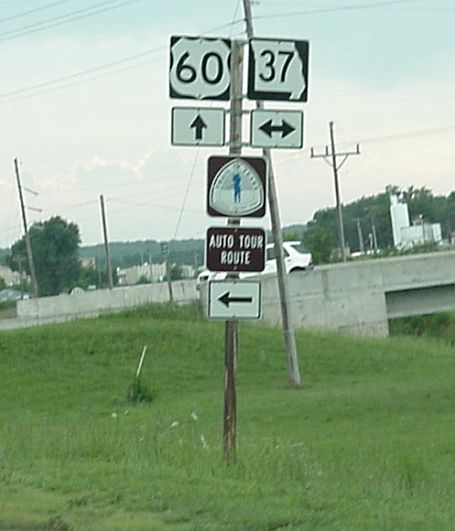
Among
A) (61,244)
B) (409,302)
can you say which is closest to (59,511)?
(409,302)

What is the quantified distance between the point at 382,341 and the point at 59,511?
4027 cm

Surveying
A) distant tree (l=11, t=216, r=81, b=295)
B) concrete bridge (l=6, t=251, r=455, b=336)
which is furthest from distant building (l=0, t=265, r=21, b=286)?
concrete bridge (l=6, t=251, r=455, b=336)

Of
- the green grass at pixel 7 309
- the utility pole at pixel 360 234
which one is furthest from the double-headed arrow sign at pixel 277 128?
the utility pole at pixel 360 234

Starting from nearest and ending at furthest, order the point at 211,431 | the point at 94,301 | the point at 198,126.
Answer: the point at 198,126, the point at 211,431, the point at 94,301

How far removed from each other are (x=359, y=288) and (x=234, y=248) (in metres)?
41.0

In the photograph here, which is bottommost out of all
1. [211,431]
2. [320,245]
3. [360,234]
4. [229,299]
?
[211,431]

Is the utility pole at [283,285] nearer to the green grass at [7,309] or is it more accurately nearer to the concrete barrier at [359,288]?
the concrete barrier at [359,288]

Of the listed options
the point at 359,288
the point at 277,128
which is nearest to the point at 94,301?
the point at 359,288

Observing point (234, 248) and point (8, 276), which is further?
point (8, 276)

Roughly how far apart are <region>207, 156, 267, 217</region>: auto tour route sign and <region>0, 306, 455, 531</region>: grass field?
8.52 ft

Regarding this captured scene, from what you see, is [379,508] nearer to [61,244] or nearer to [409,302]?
[409,302]

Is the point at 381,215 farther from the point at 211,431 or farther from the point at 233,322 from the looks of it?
the point at 233,322

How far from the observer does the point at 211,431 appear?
23.3 m

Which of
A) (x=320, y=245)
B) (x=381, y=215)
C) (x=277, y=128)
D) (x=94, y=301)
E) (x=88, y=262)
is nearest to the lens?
(x=277, y=128)
